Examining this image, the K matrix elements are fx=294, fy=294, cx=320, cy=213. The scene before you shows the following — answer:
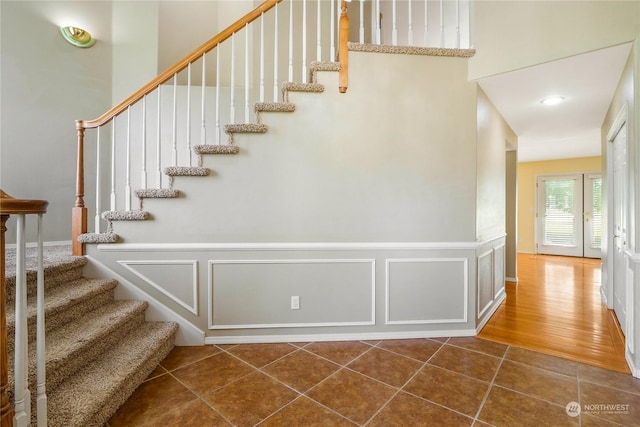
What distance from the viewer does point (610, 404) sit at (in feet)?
5.82

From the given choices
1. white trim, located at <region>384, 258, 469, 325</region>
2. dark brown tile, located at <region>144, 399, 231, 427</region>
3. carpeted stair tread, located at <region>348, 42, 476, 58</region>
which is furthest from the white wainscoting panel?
dark brown tile, located at <region>144, 399, 231, 427</region>

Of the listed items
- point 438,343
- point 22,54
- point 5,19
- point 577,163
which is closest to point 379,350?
point 438,343

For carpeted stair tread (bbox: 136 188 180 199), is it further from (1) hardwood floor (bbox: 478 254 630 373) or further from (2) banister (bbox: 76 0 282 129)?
(1) hardwood floor (bbox: 478 254 630 373)

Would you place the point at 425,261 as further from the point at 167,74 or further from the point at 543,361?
the point at 167,74

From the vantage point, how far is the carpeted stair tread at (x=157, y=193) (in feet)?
8.11

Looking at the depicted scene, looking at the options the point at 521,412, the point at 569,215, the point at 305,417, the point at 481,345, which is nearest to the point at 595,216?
the point at 569,215

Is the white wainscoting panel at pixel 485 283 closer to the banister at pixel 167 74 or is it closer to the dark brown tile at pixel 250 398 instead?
the dark brown tile at pixel 250 398

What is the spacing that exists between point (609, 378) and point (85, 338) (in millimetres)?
3474

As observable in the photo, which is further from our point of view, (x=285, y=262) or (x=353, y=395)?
(x=285, y=262)

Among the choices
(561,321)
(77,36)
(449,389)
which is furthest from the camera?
(77,36)

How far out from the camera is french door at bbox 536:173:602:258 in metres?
6.63

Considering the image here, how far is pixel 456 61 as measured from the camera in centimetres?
267

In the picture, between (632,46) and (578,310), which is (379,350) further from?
(632,46)

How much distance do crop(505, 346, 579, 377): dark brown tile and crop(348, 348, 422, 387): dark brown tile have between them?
0.81 metres
